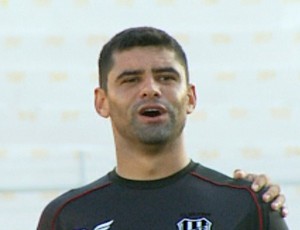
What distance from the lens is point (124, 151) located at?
165 centimetres

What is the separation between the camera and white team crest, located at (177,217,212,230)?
1.56 metres

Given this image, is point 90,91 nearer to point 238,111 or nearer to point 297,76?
point 238,111

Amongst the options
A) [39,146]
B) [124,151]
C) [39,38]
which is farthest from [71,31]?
[124,151]

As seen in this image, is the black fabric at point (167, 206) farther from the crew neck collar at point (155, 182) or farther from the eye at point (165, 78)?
the eye at point (165, 78)

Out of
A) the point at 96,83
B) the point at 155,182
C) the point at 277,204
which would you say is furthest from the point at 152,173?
the point at 96,83

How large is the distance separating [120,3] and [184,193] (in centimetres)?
393

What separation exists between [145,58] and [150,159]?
19 cm

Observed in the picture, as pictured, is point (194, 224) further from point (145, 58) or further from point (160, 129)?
point (145, 58)

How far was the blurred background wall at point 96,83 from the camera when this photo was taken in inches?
186

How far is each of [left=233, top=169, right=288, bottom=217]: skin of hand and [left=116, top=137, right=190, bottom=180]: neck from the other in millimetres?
120

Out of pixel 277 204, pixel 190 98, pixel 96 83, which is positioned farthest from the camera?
pixel 96 83

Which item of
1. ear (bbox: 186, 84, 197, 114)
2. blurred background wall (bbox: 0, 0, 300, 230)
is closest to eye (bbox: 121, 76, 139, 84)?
ear (bbox: 186, 84, 197, 114)

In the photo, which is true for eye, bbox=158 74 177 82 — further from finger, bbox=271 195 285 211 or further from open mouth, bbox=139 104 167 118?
finger, bbox=271 195 285 211

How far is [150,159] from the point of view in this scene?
1622mm
